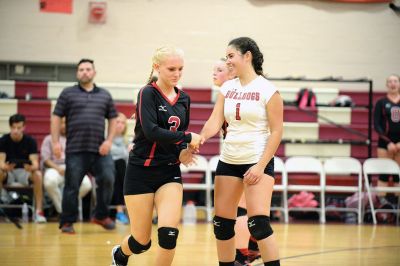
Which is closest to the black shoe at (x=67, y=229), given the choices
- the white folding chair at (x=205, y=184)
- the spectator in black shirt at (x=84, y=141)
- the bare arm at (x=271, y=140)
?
the spectator in black shirt at (x=84, y=141)

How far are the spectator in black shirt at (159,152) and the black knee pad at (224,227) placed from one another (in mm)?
298

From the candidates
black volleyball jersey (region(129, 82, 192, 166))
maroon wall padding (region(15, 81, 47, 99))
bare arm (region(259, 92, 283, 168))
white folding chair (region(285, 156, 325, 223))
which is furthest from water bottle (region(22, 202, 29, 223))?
bare arm (region(259, 92, 283, 168))

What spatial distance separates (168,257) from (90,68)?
4411 mm

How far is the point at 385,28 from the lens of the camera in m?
12.5

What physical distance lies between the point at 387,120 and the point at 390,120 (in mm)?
49

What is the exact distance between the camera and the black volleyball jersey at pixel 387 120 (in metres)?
10.5

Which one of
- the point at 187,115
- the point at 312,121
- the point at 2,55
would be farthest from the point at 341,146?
the point at 187,115

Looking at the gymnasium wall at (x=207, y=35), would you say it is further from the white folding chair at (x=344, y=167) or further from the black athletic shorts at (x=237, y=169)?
the black athletic shorts at (x=237, y=169)

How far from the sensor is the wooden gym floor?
244 inches

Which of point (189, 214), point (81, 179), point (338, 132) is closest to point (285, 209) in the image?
point (189, 214)

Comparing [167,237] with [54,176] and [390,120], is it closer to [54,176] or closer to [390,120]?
[54,176]

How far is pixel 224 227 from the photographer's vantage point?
4.69 metres

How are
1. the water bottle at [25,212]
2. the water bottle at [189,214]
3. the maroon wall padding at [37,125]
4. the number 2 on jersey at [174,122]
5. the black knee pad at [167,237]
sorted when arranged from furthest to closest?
1. the maroon wall padding at [37,125]
2. the water bottle at [189,214]
3. the water bottle at [25,212]
4. the number 2 on jersey at [174,122]
5. the black knee pad at [167,237]

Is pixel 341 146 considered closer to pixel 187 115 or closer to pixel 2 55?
pixel 2 55
